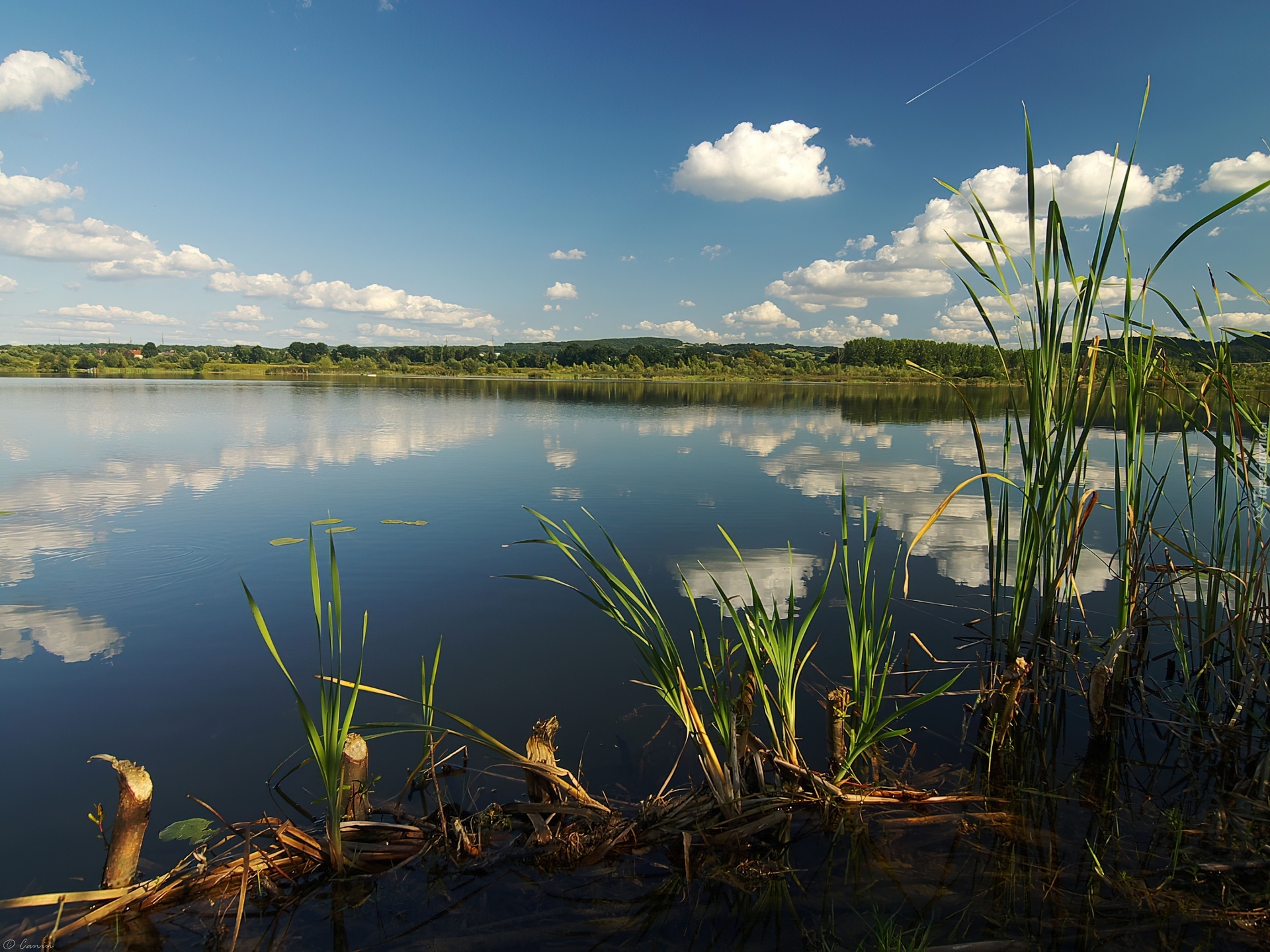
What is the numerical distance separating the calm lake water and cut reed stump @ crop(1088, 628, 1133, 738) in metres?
0.17

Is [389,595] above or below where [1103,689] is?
below

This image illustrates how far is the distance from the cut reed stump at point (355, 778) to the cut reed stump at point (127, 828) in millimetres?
579

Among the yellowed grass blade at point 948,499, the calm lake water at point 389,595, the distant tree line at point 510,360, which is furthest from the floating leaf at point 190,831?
the distant tree line at point 510,360

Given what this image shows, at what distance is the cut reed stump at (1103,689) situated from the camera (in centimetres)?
291

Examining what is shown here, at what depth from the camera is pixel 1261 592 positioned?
2580 millimetres

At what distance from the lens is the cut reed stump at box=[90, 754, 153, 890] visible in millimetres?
1973

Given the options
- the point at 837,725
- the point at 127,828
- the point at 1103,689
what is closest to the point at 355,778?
the point at 127,828

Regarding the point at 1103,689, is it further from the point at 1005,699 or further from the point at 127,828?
the point at 127,828

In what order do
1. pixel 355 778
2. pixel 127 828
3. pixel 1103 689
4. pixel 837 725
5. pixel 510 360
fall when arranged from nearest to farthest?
pixel 127 828, pixel 355 778, pixel 837 725, pixel 1103 689, pixel 510 360

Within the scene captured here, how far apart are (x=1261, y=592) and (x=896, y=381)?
65575mm

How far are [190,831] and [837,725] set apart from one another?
2.55 metres

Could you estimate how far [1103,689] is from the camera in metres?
2.97

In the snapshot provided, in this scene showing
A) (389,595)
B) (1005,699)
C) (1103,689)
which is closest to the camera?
(1005,699)

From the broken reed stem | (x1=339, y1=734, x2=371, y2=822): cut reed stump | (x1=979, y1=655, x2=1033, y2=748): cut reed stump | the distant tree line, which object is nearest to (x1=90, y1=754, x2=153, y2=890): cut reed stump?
(x1=339, y1=734, x2=371, y2=822): cut reed stump
